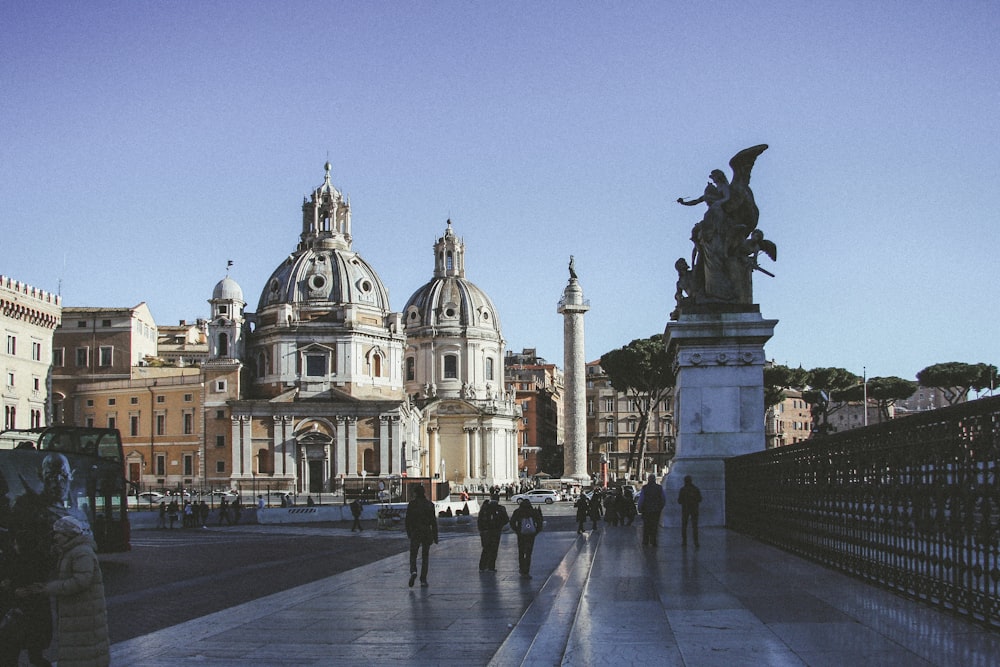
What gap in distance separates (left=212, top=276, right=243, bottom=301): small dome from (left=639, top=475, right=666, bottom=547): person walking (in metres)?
83.9

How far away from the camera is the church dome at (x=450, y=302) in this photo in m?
120

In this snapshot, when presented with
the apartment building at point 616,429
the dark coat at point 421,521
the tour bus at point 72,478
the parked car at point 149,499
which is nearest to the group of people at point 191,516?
the parked car at point 149,499

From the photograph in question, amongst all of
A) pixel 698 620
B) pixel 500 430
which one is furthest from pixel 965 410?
pixel 500 430

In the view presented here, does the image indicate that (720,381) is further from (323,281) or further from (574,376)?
(323,281)

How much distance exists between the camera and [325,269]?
100250mm

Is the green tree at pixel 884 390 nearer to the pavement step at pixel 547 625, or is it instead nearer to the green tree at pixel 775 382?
the green tree at pixel 775 382

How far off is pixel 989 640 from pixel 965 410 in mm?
1688

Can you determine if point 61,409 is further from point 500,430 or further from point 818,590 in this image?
point 818,590

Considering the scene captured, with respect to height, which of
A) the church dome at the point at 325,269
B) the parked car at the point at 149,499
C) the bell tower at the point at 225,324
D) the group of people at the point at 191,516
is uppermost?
the church dome at the point at 325,269

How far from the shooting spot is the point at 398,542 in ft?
112

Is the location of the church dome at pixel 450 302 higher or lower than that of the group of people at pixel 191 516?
higher

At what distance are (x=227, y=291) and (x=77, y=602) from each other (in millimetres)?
94177

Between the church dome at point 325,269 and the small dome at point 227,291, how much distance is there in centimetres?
264

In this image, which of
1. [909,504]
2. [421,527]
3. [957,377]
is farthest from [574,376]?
[909,504]
